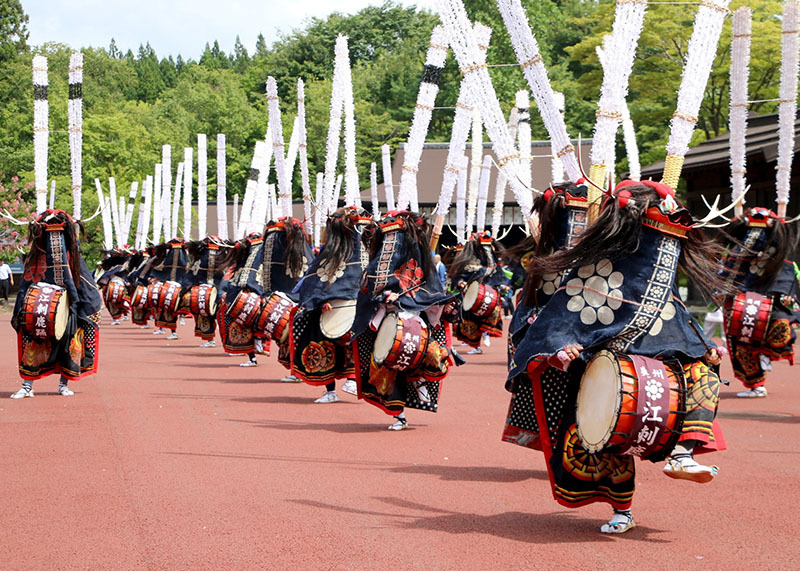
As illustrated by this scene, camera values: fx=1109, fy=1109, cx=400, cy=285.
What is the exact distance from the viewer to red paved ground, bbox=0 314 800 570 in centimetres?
504

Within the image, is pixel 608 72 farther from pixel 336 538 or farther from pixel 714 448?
pixel 336 538

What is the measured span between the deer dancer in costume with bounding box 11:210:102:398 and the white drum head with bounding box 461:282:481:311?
6407 millimetres

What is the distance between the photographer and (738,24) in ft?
33.3

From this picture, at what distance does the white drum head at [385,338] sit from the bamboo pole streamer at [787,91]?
178 inches

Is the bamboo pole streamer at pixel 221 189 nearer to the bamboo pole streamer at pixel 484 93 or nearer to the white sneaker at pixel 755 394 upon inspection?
the white sneaker at pixel 755 394

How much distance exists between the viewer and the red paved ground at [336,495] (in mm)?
5035

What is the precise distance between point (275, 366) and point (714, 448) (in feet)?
33.9

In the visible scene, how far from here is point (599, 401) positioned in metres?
5.09

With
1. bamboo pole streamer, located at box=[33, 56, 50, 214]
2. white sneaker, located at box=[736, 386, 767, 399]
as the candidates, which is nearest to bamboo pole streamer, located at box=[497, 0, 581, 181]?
white sneaker, located at box=[736, 386, 767, 399]

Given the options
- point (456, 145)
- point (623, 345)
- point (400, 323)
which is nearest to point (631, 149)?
point (400, 323)

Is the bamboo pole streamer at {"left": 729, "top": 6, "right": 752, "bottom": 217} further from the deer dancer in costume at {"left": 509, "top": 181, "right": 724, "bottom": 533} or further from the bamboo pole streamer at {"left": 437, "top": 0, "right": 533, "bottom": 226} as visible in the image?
the deer dancer in costume at {"left": 509, "top": 181, "right": 724, "bottom": 533}

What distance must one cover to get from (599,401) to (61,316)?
6.94 metres

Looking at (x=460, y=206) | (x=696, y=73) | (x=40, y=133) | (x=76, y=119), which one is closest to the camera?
(x=696, y=73)

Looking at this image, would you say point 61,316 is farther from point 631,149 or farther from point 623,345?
point 623,345
